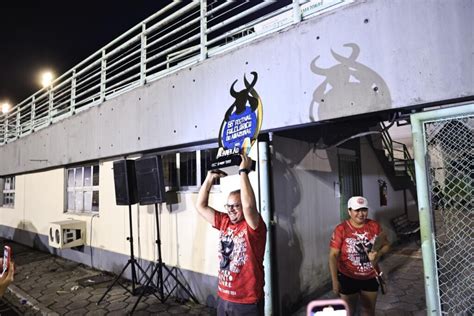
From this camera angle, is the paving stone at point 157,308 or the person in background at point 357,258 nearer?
the person in background at point 357,258

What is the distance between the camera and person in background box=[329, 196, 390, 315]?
3.19 meters

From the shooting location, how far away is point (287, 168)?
454 centimetres

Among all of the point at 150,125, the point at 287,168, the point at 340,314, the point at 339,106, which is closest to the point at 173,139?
the point at 150,125

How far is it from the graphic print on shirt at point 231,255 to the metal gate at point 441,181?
1587mm

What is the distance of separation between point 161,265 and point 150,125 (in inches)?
97.2

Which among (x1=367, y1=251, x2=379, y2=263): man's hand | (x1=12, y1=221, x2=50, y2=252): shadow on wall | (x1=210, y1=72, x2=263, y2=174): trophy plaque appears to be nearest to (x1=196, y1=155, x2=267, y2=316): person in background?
(x1=210, y1=72, x2=263, y2=174): trophy plaque

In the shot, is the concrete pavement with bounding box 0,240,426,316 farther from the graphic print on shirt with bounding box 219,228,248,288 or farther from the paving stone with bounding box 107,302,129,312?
the graphic print on shirt with bounding box 219,228,248,288

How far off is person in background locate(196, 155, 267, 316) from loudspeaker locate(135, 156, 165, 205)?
2.47 meters

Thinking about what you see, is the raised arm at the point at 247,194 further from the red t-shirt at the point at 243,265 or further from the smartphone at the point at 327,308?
the smartphone at the point at 327,308

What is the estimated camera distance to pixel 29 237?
34.0 ft

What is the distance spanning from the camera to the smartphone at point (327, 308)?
4.22 feet

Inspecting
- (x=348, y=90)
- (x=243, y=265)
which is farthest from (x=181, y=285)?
(x=348, y=90)

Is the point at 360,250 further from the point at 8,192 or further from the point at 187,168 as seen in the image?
the point at 8,192

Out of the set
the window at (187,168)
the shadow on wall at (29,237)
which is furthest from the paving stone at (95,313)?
the shadow on wall at (29,237)
